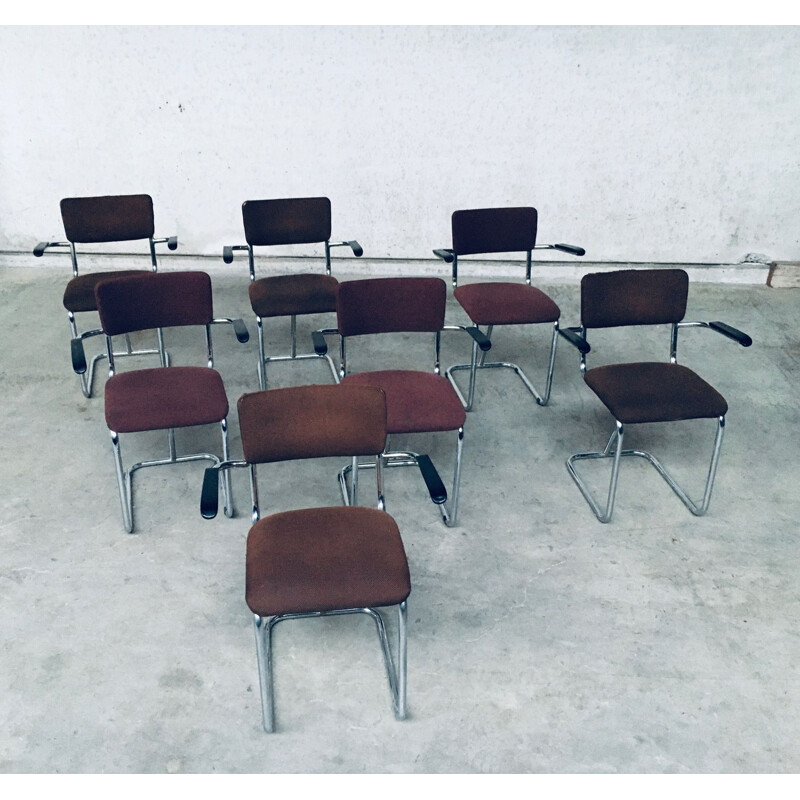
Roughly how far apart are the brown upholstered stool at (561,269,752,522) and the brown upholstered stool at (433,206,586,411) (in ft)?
1.60

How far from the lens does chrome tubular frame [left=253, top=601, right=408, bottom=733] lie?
2.05 m

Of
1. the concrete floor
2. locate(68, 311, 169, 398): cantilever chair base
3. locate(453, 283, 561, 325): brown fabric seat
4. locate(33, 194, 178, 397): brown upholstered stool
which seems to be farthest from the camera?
locate(33, 194, 178, 397): brown upholstered stool

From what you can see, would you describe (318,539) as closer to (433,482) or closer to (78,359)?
(433,482)

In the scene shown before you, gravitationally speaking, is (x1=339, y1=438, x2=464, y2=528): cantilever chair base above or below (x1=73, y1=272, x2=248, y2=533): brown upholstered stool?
below

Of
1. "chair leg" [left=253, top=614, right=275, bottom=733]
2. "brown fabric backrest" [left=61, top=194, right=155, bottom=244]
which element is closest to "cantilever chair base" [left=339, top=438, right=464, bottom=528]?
"chair leg" [left=253, top=614, right=275, bottom=733]

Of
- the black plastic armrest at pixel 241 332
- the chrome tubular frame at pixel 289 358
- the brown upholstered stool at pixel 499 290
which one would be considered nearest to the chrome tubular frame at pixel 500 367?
the brown upholstered stool at pixel 499 290

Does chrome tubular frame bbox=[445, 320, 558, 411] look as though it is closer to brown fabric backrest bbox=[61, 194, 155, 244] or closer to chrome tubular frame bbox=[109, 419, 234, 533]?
chrome tubular frame bbox=[109, 419, 234, 533]

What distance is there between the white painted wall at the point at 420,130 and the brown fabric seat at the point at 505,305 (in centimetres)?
152

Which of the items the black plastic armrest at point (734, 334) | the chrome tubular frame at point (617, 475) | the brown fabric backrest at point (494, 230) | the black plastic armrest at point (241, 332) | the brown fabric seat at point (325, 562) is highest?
the brown fabric backrest at point (494, 230)

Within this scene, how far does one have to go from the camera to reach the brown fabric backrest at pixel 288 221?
4.11 m

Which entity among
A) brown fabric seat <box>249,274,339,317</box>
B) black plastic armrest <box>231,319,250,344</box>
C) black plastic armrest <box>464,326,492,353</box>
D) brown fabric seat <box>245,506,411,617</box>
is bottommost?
brown fabric seat <box>245,506,411,617</box>

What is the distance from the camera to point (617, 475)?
9.93 ft

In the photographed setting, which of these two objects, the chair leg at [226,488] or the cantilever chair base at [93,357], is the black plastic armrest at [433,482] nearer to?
the chair leg at [226,488]

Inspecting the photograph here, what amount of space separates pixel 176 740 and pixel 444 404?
1427mm
